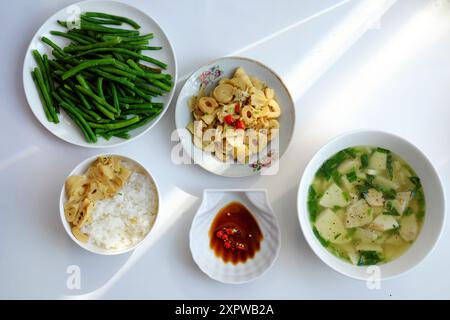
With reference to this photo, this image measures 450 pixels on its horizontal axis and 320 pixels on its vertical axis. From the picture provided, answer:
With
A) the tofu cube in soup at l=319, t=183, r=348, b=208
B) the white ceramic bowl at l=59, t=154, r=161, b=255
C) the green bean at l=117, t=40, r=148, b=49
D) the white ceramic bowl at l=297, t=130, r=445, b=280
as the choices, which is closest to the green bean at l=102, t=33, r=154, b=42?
the green bean at l=117, t=40, r=148, b=49

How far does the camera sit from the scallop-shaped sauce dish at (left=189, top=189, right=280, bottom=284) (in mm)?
2805

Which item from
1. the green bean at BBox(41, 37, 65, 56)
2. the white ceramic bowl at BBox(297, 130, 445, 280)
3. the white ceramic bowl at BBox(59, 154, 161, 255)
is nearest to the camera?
the white ceramic bowl at BBox(297, 130, 445, 280)

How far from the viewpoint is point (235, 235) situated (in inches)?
113

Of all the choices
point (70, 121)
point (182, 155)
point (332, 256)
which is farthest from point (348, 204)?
point (70, 121)

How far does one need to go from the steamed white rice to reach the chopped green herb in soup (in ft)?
2.92

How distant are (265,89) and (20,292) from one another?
1.80m

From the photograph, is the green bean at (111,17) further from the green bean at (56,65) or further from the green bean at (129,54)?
the green bean at (56,65)

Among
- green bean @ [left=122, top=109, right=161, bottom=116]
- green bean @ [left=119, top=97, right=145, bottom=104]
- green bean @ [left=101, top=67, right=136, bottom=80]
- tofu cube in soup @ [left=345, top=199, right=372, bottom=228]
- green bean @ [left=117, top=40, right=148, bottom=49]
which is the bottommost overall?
tofu cube in soup @ [left=345, top=199, right=372, bottom=228]

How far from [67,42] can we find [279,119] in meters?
1.28

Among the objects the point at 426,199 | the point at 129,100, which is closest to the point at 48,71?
the point at 129,100

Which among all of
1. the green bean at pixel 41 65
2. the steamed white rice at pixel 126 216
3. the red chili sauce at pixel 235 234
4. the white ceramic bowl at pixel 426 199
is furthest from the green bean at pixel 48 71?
the white ceramic bowl at pixel 426 199

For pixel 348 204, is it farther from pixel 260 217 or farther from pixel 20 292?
pixel 20 292

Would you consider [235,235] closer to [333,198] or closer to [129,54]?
[333,198]

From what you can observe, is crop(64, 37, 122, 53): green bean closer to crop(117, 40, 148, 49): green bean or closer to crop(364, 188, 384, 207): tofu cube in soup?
crop(117, 40, 148, 49): green bean
